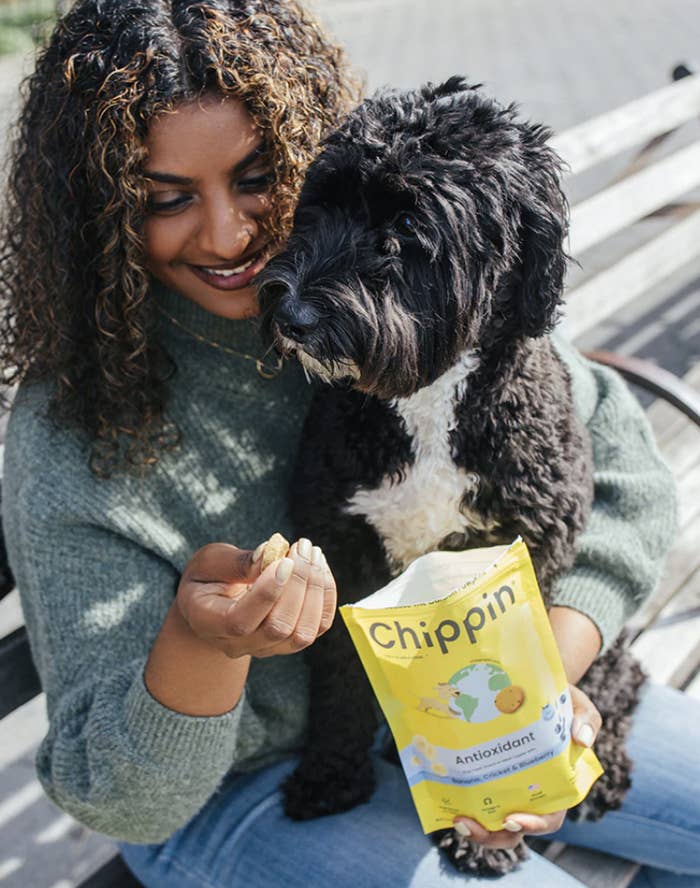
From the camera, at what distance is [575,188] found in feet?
22.3

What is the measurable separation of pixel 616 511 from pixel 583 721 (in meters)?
0.55

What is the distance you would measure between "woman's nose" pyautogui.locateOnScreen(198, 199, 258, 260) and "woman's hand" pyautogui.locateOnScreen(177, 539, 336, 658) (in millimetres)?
537

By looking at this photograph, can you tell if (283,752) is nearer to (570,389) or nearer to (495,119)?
(570,389)

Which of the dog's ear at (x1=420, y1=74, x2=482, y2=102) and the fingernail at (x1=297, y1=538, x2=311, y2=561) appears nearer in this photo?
the fingernail at (x1=297, y1=538, x2=311, y2=561)

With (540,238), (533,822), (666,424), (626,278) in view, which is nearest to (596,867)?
(533,822)

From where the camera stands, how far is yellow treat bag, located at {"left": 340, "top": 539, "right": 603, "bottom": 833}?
4.67 ft

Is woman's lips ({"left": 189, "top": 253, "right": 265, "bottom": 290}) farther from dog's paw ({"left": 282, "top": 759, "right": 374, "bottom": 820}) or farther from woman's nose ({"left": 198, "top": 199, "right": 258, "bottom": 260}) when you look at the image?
dog's paw ({"left": 282, "top": 759, "right": 374, "bottom": 820})

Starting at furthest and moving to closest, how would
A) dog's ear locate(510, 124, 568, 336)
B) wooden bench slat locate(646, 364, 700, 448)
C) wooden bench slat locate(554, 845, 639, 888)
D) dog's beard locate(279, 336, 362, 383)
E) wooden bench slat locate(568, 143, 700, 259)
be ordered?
1. wooden bench slat locate(646, 364, 700, 448)
2. wooden bench slat locate(568, 143, 700, 259)
3. wooden bench slat locate(554, 845, 639, 888)
4. dog's ear locate(510, 124, 568, 336)
5. dog's beard locate(279, 336, 362, 383)

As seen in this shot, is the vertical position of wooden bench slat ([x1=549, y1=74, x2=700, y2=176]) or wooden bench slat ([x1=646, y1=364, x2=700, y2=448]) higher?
wooden bench slat ([x1=549, y1=74, x2=700, y2=176])

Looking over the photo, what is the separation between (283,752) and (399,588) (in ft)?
2.17

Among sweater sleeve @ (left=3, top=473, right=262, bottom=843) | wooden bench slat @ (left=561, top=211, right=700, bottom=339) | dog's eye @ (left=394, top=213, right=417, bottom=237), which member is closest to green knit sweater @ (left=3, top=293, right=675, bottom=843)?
sweater sleeve @ (left=3, top=473, right=262, bottom=843)

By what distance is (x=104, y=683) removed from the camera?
162 cm

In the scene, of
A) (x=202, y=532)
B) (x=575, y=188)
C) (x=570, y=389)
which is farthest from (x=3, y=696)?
(x=575, y=188)

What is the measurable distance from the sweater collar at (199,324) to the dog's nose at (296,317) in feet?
1.45
